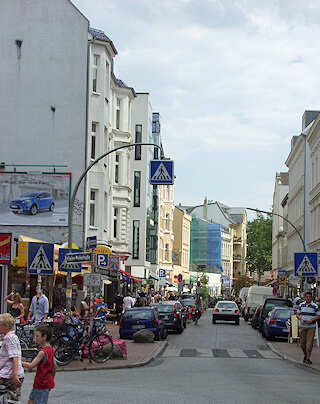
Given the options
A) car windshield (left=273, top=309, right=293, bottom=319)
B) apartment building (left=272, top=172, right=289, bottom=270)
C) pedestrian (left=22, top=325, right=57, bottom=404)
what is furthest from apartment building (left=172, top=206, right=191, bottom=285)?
pedestrian (left=22, top=325, right=57, bottom=404)

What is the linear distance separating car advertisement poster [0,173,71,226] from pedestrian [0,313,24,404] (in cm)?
2909

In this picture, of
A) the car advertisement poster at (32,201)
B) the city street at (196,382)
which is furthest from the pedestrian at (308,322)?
the car advertisement poster at (32,201)

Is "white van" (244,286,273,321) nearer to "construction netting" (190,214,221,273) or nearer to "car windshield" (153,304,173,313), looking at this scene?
"car windshield" (153,304,173,313)

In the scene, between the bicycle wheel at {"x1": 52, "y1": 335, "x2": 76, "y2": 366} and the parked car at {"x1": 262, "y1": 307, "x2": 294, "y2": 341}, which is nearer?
the bicycle wheel at {"x1": 52, "y1": 335, "x2": 76, "y2": 366}

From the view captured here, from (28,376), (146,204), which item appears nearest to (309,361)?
(28,376)

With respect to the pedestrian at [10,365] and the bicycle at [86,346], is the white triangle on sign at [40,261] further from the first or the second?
the pedestrian at [10,365]

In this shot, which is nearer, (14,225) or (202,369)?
(202,369)

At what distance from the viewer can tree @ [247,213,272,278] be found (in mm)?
127438

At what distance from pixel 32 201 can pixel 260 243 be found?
3756 inches

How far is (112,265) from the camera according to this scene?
1202 inches

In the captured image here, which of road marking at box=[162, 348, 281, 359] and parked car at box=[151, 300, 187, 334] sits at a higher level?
parked car at box=[151, 300, 187, 334]

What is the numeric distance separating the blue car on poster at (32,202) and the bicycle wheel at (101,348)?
20057mm

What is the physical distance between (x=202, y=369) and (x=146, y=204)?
146 ft

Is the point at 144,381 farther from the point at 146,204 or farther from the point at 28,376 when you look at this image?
the point at 146,204
